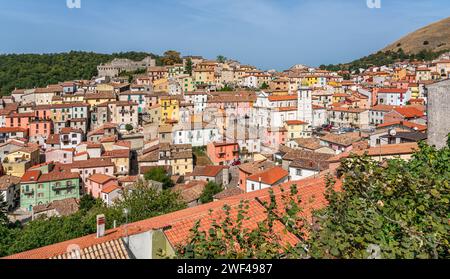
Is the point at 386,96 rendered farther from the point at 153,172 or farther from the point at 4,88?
the point at 4,88

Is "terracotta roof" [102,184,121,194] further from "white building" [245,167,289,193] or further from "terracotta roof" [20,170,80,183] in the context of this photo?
"white building" [245,167,289,193]

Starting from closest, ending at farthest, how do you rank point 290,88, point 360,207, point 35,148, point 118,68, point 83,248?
point 360,207 < point 83,248 < point 35,148 < point 290,88 < point 118,68

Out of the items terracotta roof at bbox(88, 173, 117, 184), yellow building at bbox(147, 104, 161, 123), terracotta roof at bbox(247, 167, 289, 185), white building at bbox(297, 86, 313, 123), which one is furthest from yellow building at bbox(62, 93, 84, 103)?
terracotta roof at bbox(247, 167, 289, 185)

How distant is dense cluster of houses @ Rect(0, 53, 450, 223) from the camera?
21547 millimetres

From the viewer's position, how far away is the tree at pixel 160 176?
75.7 ft

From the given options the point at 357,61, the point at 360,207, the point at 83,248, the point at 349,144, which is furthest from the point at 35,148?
the point at 357,61

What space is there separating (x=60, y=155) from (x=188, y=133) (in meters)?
9.15

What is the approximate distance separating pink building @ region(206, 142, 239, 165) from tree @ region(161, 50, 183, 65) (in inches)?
1395

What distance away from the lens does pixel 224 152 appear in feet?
92.5

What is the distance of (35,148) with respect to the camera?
91.4ft

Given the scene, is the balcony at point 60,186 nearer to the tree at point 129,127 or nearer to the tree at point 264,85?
the tree at point 129,127

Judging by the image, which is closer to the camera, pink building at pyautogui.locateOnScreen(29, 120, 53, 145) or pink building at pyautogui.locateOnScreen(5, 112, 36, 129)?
pink building at pyautogui.locateOnScreen(29, 120, 53, 145)

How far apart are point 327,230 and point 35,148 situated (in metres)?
28.8
